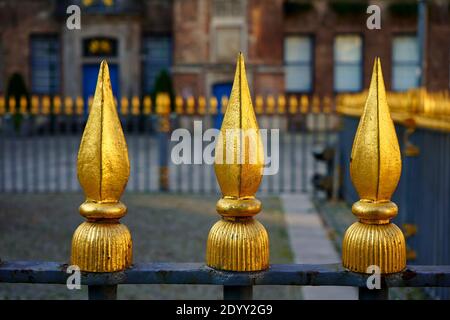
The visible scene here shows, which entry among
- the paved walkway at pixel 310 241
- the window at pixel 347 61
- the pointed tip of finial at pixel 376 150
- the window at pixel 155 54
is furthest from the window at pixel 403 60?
the pointed tip of finial at pixel 376 150

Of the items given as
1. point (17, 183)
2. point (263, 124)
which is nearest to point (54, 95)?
point (263, 124)

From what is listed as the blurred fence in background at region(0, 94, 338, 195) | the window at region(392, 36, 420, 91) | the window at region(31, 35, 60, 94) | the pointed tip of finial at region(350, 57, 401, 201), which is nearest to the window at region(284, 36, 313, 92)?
the window at region(392, 36, 420, 91)

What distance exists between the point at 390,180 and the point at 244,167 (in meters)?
0.42

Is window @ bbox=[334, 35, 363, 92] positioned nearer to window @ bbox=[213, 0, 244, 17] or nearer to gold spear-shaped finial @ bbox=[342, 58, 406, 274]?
window @ bbox=[213, 0, 244, 17]

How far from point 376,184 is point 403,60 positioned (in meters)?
26.7

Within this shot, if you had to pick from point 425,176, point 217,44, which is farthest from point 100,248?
point 217,44

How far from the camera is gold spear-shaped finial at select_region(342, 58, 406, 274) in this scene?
195 centimetres

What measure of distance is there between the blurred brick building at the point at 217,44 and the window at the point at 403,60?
1.6 inches

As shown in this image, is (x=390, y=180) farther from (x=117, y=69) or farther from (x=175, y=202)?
(x=117, y=69)

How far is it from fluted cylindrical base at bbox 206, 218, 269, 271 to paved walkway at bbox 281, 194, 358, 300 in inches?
139

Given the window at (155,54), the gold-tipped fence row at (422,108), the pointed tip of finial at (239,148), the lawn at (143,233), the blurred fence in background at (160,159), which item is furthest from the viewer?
the window at (155,54)

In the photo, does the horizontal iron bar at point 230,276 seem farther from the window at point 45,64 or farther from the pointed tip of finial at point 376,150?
the window at point 45,64

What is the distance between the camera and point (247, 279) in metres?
1.97

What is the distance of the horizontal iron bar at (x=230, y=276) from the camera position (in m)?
1.97
